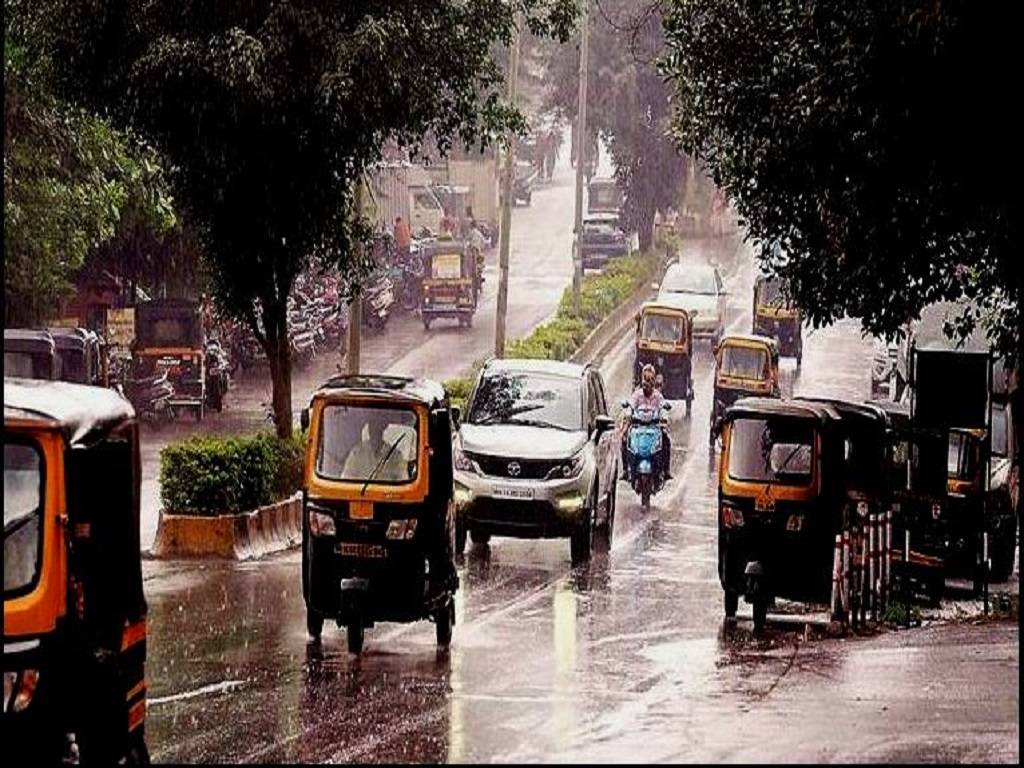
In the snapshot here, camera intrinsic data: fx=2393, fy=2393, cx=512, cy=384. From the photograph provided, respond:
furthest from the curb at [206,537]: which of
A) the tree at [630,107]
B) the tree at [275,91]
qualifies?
the tree at [630,107]

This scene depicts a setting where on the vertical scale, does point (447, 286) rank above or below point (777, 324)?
above

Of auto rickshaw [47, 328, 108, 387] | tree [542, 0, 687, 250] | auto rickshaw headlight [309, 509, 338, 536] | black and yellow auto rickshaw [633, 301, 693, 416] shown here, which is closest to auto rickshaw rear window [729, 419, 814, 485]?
auto rickshaw headlight [309, 509, 338, 536]

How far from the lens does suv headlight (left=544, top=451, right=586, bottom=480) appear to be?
26797 mm

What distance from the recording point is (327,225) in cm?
2727

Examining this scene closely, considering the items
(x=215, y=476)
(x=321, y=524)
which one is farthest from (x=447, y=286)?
(x=321, y=524)

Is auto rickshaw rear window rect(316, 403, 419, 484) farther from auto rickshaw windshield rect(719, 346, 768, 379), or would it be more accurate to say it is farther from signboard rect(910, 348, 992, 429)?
auto rickshaw windshield rect(719, 346, 768, 379)

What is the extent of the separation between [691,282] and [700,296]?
0.67 m

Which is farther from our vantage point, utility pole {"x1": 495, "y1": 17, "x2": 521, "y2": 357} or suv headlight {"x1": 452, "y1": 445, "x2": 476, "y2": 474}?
utility pole {"x1": 495, "y1": 17, "x2": 521, "y2": 357}

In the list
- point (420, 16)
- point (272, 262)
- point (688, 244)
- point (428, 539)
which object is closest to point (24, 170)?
point (272, 262)

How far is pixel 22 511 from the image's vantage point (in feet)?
38.7

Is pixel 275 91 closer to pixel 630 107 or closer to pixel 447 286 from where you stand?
pixel 447 286

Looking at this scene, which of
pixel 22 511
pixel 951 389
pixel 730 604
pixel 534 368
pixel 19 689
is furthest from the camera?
pixel 534 368

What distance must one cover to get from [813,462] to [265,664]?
257 inches

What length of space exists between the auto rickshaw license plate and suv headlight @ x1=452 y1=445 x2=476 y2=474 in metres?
7.63
